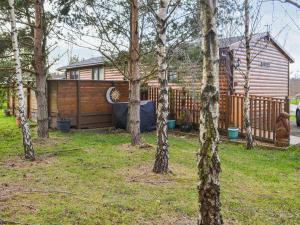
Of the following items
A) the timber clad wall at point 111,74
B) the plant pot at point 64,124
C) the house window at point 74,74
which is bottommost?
the plant pot at point 64,124

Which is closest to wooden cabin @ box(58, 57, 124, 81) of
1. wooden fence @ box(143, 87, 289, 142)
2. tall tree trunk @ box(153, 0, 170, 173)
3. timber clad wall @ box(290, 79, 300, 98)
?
wooden fence @ box(143, 87, 289, 142)

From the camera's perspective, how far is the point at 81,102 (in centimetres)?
1322

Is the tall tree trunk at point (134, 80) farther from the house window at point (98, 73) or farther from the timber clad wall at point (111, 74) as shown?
the house window at point (98, 73)

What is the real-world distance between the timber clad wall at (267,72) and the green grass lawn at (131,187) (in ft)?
20.7

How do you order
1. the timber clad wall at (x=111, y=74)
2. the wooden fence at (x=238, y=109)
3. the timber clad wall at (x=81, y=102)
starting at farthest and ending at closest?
1. the timber clad wall at (x=111, y=74)
2. the timber clad wall at (x=81, y=102)
3. the wooden fence at (x=238, y=109)

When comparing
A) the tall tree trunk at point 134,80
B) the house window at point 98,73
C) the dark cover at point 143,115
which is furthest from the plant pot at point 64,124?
the house window at point 98,73

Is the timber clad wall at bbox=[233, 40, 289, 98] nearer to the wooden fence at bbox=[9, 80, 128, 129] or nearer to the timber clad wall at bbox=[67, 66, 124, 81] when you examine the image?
the wooden fence at bbox=[9, 80, 128, 129]

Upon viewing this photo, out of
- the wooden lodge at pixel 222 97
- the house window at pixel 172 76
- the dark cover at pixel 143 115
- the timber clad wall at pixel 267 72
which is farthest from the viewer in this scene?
the timber clad wall at pixel 267 72

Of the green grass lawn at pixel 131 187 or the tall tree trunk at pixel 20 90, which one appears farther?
the tall tree trunk at pixel 20 90

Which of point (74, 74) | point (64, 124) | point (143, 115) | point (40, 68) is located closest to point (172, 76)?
point (143, 115)

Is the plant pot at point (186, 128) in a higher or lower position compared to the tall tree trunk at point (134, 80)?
lower

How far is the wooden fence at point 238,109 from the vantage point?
10.4 metres

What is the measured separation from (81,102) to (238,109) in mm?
5993

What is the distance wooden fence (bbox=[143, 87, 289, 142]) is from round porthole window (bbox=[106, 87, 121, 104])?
142 centimetres
